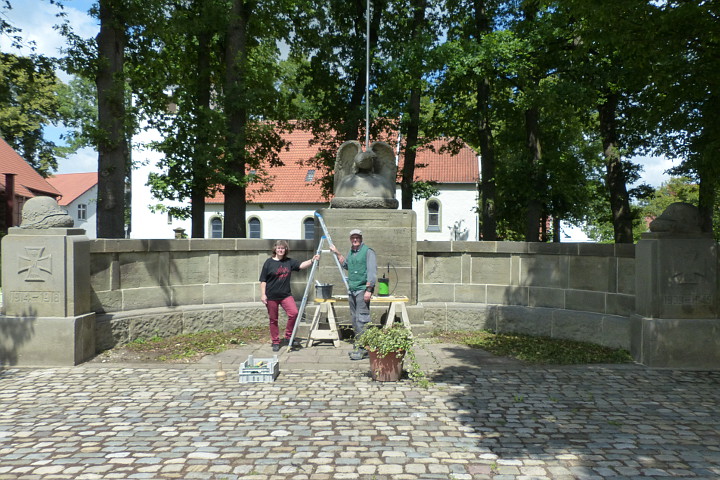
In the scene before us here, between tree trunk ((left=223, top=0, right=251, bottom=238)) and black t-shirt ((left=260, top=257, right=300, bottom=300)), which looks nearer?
black t-shirt ((left=260, top=257, right=300, bottom=300))

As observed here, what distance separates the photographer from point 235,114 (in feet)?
58.2

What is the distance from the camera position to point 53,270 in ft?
25.3

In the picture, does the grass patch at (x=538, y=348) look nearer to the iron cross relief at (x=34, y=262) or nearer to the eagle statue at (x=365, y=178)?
the eagle statue at (x=365, y=178)

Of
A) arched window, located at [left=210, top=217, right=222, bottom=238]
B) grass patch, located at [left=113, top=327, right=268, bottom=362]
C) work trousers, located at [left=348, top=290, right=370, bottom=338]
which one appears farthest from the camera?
arched window, located at [left=210, top=217, right=222, bottom=238]

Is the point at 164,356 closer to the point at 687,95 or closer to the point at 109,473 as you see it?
the point at 109,473

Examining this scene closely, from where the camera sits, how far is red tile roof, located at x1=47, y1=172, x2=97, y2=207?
5685cm

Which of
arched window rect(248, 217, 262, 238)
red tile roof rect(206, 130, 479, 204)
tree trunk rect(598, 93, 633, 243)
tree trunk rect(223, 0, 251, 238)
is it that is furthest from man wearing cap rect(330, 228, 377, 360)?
arched window rect(248, 217, 262, 238)

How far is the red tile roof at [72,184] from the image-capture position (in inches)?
2238

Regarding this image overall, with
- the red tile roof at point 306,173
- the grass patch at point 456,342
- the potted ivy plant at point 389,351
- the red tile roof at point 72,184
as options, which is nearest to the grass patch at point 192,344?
the grass patch at point 456,342

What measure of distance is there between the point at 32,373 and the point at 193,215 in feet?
37.7

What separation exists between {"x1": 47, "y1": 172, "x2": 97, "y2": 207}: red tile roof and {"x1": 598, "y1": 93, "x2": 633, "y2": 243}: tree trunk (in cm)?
5118

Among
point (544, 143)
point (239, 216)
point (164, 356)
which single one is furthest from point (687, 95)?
point (544, 143)

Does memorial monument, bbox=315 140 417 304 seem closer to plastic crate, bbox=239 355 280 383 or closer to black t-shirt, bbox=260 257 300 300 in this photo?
black t-shirt, bbox=260 257 300 300

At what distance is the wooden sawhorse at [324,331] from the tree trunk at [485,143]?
42.4ft
